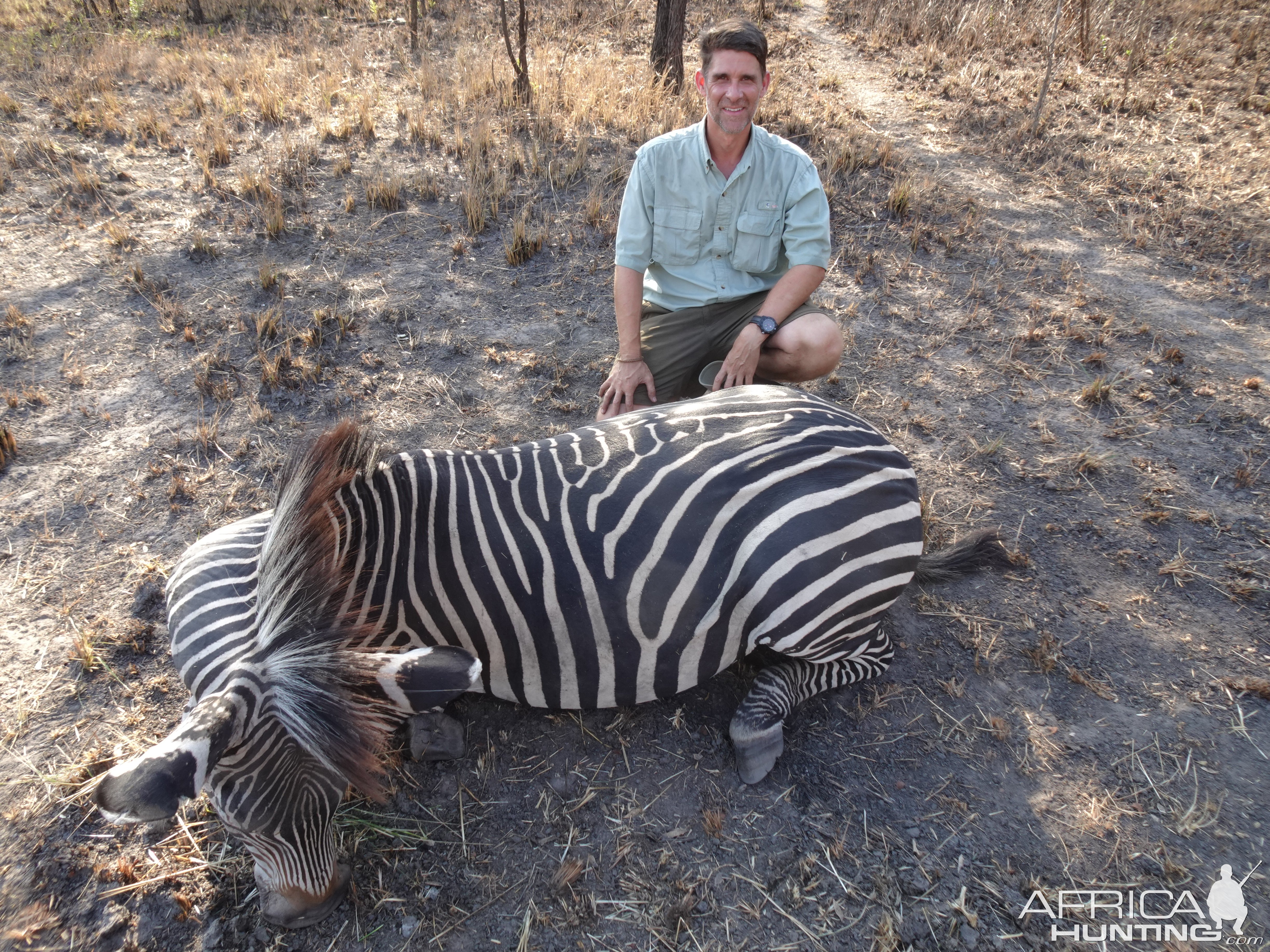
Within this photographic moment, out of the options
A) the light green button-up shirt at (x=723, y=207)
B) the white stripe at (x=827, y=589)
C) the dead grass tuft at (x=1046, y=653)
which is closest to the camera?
the white stripe at (x=827, y=589)

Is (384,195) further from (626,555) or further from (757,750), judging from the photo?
(757,750)

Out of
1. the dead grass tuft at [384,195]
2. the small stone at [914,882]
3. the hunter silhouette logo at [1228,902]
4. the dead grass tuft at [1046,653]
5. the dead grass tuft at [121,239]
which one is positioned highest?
the dead grass tuft at [384,195]

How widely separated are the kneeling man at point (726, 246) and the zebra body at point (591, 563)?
105 cm

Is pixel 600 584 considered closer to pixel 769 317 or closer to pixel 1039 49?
pixel 769 317

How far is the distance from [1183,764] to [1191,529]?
1.52m

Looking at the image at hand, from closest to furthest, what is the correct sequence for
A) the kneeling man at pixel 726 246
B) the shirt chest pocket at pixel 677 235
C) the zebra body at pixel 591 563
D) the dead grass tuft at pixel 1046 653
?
the zebra body at pixel 591 563, the dead grass tuft at pixel 1046 653, the kneeling man at pixel 726 246, the shirt chest pocket at pixel 677 235

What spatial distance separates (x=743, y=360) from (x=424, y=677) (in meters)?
2.52

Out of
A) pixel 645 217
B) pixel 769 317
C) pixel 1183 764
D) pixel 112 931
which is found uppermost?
pixel 645 217

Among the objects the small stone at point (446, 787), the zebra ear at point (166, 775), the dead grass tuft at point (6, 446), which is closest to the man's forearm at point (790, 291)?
the small stone at point (446, 787)

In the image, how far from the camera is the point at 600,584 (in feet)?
8.81

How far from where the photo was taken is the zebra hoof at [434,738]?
115 inches

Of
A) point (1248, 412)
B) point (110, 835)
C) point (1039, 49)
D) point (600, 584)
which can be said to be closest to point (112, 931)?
point (110, 835)

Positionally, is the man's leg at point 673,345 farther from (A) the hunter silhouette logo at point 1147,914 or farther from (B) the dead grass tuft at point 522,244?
(A) the hunter silhouette logo at point 1147,914

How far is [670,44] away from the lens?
8906 mm
